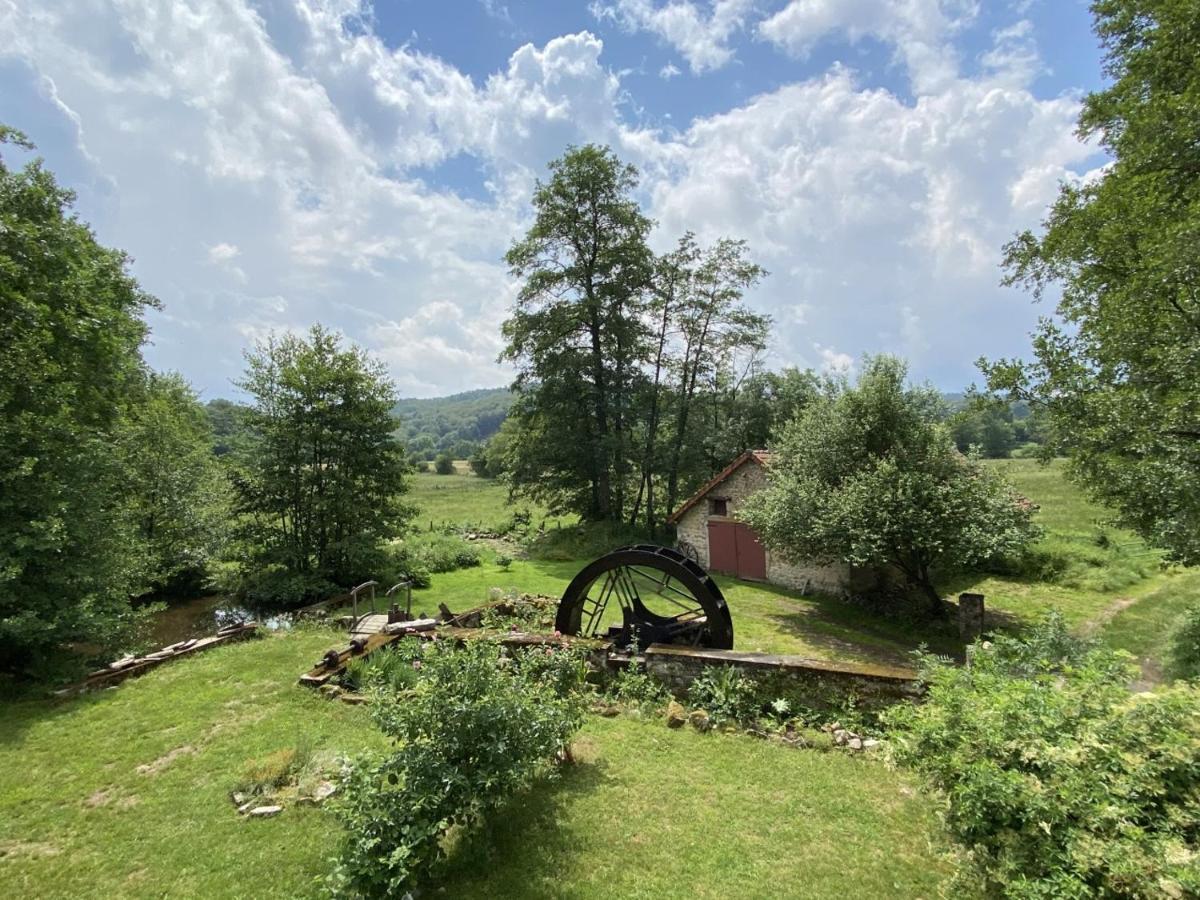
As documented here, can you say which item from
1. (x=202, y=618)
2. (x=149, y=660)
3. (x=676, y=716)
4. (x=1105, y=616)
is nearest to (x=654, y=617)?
(x=676, y=716)

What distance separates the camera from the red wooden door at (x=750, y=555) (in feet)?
66.1

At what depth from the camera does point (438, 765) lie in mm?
4723

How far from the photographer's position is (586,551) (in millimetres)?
24875

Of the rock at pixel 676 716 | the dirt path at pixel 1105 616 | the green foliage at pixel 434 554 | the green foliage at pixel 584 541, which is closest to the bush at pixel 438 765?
the rock at pixel 676 716

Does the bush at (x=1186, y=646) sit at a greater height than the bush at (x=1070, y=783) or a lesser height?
lesser

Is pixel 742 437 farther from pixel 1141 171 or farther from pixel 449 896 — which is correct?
pixel 449 896

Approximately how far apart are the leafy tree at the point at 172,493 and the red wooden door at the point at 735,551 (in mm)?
17121

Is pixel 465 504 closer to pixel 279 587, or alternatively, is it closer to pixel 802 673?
pixel 279 587

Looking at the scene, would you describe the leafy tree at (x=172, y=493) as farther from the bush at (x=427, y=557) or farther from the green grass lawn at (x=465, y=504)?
the green grass lawn at (x=465, y=504)

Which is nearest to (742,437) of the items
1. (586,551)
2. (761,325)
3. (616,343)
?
(761,325)

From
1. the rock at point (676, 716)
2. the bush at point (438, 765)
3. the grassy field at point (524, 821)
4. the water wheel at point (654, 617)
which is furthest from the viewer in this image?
the water wheel at point (654, 617)

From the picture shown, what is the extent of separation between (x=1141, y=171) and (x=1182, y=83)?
5.82ft

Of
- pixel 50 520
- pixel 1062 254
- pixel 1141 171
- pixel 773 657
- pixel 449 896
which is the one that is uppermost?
pixel 1141 171

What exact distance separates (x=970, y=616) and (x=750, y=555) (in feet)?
25.8
